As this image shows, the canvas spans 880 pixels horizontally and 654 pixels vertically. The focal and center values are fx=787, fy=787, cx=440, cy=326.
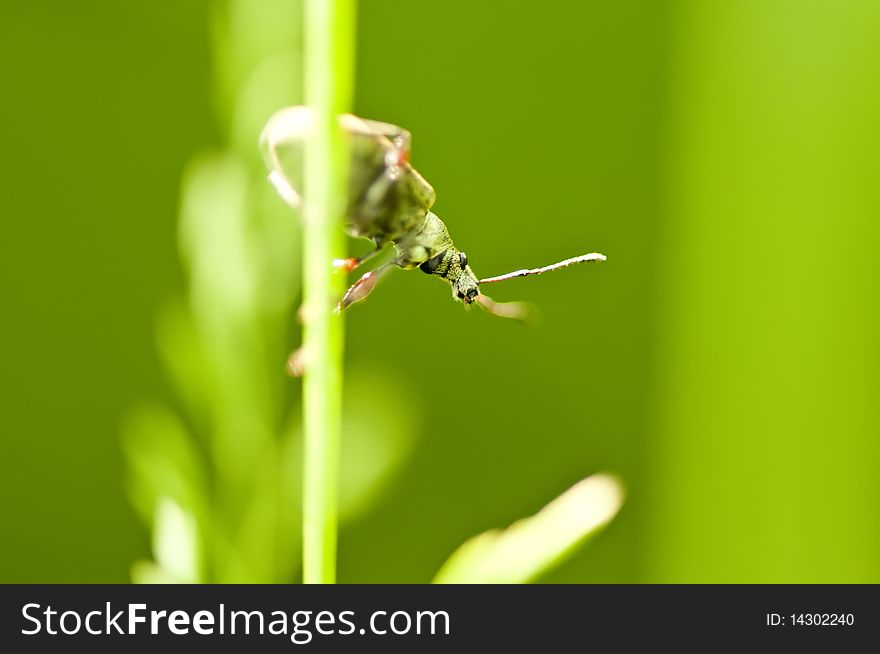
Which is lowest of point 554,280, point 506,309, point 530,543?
point 530,543

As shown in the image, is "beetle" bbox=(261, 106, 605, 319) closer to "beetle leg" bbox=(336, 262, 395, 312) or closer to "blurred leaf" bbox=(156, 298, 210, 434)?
"beetle leg" bbox=(336, 262, 395, 312)

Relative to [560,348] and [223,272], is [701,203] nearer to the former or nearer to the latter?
[560,348]

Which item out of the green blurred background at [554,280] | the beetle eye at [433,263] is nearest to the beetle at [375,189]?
the beetle eye at [433,263]

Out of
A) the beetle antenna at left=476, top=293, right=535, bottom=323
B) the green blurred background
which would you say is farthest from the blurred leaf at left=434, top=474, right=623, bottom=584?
the green blurred background

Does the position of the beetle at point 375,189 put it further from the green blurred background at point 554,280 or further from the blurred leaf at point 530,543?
the green blurred background at point 554,280

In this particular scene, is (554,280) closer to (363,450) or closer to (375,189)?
(363,450)

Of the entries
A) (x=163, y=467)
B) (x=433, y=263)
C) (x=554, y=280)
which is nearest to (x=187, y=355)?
(x=163, y=467)
